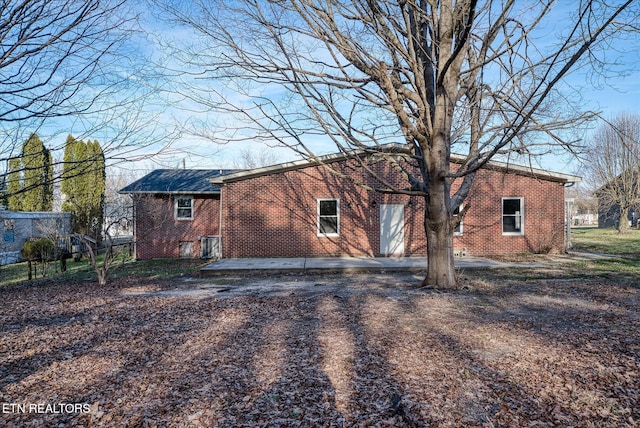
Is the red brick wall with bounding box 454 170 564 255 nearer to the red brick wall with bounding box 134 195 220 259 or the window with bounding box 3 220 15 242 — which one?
the red brick wall with bounding box 134 195 220 259

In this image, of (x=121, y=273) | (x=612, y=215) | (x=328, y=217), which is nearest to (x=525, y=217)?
(x=328, y=217)

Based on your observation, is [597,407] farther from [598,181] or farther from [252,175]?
[598,181]

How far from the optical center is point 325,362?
390cm

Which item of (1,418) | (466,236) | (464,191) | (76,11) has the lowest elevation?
(1,418)

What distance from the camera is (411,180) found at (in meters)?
8.09

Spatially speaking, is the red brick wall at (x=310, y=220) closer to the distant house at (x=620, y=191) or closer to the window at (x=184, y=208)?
the window at (x=184, y=208)

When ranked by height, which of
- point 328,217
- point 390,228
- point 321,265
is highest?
point 328,217

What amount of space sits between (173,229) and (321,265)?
8831 millimetres

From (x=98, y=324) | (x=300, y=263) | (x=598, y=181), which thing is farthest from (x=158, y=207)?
Answer: (x=598, y=181)

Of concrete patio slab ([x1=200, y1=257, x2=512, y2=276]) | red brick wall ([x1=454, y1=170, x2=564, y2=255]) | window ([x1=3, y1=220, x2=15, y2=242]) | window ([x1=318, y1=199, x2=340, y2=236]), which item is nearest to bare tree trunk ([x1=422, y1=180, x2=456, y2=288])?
concrete patio slab ([x1=200, y1=257, x2=512, y2=276])

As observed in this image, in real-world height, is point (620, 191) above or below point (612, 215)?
above

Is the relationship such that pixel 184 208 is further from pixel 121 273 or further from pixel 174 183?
pixel 121 273

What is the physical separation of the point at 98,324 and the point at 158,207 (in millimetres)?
12701

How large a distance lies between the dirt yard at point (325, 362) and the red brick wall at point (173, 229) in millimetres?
10892
